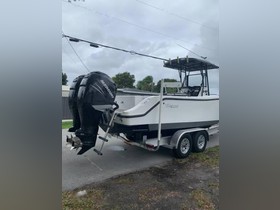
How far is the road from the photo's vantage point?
350 centimetres

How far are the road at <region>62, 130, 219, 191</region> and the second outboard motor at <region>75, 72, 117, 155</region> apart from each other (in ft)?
1.23

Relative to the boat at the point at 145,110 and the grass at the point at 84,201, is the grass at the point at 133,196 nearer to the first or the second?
the grass at the point at 84,201

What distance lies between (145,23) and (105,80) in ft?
3.88

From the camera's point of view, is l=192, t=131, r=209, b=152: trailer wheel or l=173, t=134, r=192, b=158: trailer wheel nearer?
l=173, t=134, r=192, b=158: trailer wheel

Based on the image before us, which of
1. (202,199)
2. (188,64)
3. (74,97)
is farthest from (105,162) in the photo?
(188,64)

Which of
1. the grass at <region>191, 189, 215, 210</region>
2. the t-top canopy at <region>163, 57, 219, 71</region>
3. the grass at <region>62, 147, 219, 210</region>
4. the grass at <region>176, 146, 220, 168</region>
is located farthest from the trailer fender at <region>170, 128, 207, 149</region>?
the t-top canopy at <region>163, 57, 219, 71</region>

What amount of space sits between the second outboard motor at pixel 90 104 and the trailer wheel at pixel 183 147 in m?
1.82

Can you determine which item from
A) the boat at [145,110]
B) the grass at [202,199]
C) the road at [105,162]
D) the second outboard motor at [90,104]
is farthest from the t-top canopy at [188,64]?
the grass at [202,199]

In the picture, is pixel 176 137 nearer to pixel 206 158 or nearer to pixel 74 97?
pixel 206 158

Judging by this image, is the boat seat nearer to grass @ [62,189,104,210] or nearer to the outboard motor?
the outboard motor
